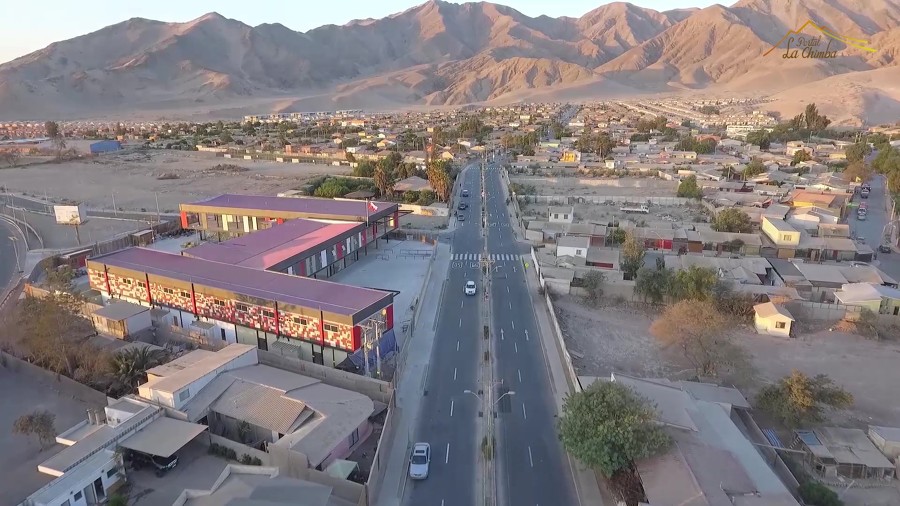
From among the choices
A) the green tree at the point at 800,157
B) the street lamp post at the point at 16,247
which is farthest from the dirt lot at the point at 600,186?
the street lamp post at the point at 16,247

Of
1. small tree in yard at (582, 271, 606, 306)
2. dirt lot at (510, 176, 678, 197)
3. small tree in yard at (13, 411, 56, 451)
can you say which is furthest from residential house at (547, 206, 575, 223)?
small tree in yard at (13, 411, 56, 451)

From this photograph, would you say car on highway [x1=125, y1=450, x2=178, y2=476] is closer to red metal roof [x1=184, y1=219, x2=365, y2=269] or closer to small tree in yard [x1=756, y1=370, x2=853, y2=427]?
red metal roof [x1=184, y1=219, x2=365, y2=269]

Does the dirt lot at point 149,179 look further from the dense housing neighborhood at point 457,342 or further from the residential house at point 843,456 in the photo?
the residential house at point 843,456

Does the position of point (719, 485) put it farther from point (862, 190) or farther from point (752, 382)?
point (862, 190)

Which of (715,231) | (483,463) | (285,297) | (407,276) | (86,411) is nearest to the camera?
(483,463)

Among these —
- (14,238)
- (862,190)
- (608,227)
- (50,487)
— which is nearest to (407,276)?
(608,227)

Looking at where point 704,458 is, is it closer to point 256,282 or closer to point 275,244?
point 256,282

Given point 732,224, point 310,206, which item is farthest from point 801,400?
point 310,206
